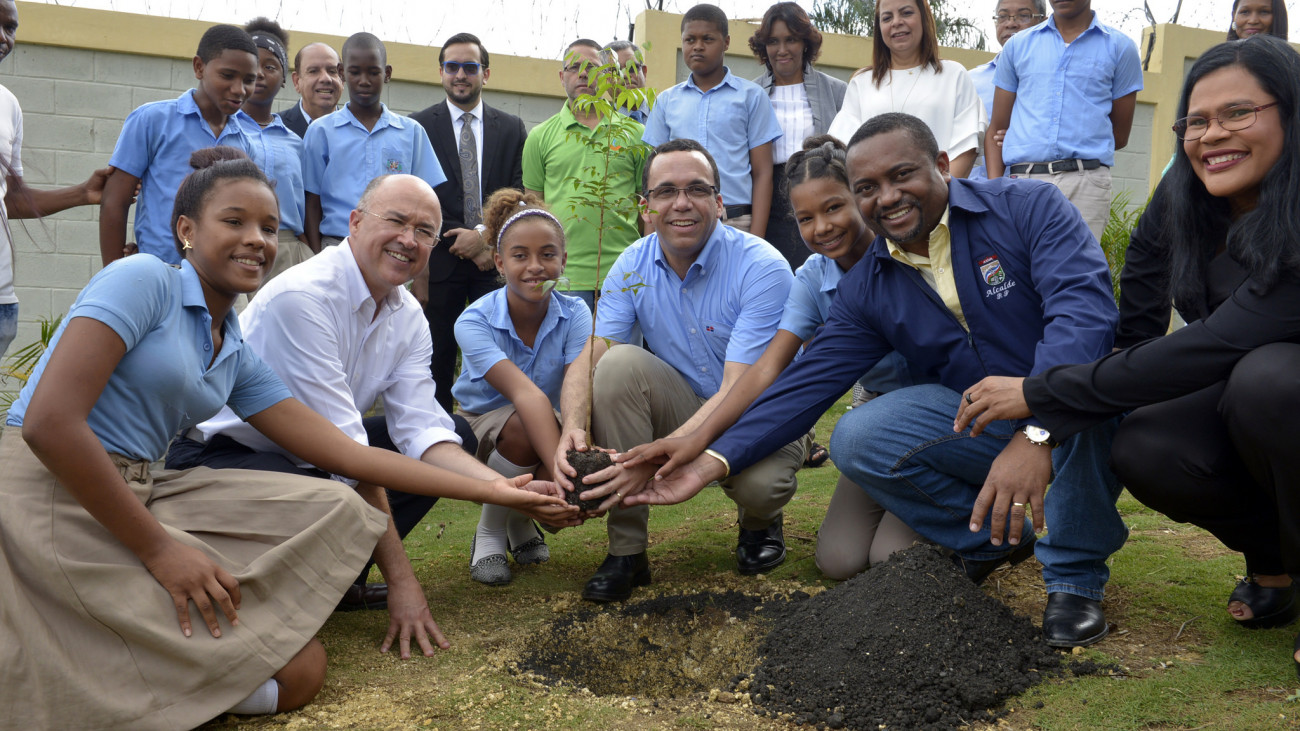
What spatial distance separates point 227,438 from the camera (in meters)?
3.14

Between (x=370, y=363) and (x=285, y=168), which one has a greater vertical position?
(x=285, y=168)

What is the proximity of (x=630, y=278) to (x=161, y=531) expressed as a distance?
211cm

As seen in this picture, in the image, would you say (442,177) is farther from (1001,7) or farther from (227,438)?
(1001,7)

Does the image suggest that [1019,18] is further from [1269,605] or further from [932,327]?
[1269,605]

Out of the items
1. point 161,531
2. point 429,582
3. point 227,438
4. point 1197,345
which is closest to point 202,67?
point 227,438

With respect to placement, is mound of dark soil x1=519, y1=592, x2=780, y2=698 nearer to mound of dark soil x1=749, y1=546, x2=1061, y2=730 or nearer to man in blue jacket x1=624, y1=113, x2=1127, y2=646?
mound of dark soil x1=749, y1=546, x2=1061, y2=730

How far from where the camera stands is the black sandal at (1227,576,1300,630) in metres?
2.70

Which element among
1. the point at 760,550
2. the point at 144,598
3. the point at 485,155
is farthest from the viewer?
the point at 485,155

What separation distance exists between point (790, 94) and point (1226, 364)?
3350mm

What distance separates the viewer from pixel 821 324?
3697 mm

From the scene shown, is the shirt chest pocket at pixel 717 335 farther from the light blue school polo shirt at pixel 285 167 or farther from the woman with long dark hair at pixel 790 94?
the light blue school polo shirt at pixel 285 167

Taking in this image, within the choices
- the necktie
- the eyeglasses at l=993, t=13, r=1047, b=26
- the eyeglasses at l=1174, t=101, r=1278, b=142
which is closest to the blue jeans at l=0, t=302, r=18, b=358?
the necktie

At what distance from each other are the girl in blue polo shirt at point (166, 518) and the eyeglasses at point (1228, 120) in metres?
2.47

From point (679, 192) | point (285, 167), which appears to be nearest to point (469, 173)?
point (285, 167)
